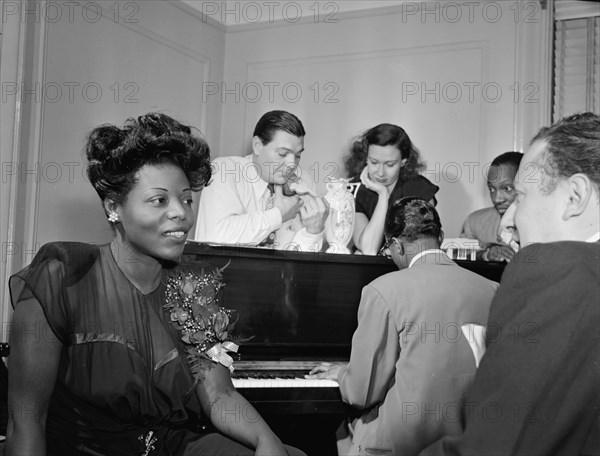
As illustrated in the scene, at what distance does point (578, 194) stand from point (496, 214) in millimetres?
3451

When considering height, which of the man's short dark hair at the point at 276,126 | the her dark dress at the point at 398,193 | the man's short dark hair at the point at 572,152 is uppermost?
the man's short dark hair at the point at 276,126

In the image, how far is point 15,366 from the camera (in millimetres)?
1918

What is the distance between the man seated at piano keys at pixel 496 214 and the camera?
3.96 m

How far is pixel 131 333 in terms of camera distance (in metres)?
2.11

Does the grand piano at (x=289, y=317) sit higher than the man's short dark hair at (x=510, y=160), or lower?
lower

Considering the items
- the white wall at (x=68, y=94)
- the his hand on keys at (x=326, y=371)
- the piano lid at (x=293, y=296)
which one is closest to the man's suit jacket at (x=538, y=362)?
the his hand on keys at (x=326, y=371)

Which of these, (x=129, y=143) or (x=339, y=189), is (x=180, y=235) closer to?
(x=129, y=143)

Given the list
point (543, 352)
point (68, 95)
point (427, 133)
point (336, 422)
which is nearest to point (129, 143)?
point (543, 352)

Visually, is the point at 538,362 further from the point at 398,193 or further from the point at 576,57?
the point at 576,57

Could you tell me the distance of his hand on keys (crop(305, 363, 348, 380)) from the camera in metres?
3.19

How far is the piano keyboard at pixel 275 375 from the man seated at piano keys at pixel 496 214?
3.93 ft

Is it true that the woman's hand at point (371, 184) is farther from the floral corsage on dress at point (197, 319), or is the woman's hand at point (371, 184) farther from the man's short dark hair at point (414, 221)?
the floral corsage on dress at point (197, 319)

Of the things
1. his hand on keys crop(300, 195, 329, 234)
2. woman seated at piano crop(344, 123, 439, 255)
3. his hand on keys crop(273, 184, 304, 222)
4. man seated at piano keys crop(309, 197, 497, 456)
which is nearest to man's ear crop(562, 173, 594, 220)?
man seated at piano keys crop(309, 197, 497, 456)

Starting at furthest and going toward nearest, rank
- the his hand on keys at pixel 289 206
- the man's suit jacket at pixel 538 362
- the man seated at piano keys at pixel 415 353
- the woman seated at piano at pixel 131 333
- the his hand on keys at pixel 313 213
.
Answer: the his hand on keys at pixel 289 206 < the his hand on keys at pixel 313 213 < the man seated at piano keys at pixel 415 353 < the woman seated at piano at pixel 131 333 < the man's suit jacket at pixel 538 362
